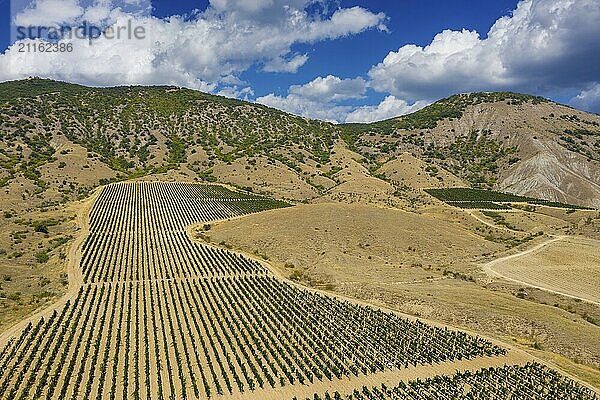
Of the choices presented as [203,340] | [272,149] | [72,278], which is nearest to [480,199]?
[272,149]

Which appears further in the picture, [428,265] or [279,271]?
[428,265]

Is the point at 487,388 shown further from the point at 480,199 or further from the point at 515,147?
the point at 515,147

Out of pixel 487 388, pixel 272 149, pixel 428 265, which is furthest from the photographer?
pixel 272 149

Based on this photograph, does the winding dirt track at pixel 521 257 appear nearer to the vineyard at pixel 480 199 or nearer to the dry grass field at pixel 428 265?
the dry grass field at pixel 428 265

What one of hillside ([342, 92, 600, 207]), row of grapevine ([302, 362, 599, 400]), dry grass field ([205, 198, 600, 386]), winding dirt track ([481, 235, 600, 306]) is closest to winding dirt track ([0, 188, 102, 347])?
dry grass field ([205, 198, 600, 386])

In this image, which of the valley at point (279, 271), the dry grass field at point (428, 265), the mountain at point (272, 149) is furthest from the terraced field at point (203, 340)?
the mountain at point (272, 149)

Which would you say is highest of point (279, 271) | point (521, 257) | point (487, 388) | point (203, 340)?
point (521, 257)

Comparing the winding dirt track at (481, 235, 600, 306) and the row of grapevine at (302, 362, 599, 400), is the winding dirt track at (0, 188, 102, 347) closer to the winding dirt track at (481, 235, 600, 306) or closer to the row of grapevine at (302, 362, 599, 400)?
the row of grapevine at (302, 362, 599, 400)
